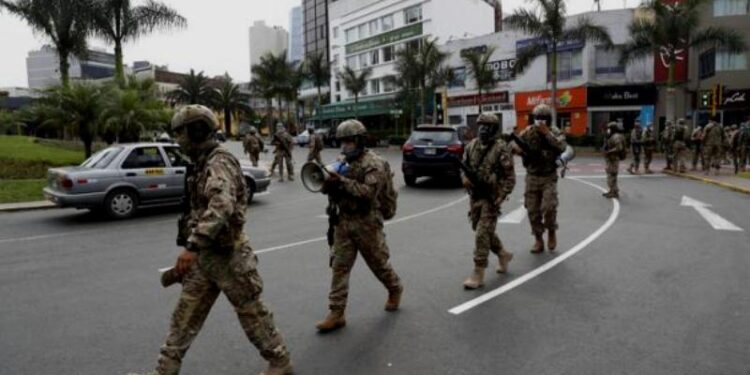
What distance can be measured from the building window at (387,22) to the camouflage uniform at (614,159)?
4781 cm

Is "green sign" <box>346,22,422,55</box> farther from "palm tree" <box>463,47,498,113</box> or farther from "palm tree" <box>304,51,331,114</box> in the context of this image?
"palm tree" <box>463,47,498,113</box>

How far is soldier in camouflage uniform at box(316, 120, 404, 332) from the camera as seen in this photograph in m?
4.42

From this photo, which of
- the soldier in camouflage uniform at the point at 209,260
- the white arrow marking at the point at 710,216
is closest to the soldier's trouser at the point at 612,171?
the white arrow marking at the point at 710,216

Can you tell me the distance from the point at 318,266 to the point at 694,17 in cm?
2644

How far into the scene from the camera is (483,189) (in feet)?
18.7

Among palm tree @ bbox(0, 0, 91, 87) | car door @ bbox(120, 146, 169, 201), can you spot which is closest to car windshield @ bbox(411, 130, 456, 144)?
car door @ bbox(120, 146, 169, 201)

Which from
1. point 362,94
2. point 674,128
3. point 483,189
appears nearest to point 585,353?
point 483,189

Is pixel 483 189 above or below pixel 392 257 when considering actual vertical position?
above

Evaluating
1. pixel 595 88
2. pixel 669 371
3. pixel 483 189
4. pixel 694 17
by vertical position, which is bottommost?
pixel 669 371

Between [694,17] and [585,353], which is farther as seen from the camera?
[694,17]

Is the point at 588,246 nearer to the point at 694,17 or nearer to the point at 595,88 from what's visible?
the point at 694,17

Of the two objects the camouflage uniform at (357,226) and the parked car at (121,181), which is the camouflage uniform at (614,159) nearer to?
the parked car at (121,181)

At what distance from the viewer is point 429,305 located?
17.0 feet

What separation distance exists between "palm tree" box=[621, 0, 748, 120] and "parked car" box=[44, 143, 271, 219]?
23647mm
